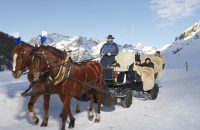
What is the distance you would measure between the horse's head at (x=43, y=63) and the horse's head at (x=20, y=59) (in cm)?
15

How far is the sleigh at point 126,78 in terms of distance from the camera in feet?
44.0

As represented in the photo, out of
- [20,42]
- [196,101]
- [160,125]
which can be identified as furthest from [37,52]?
[196,101]

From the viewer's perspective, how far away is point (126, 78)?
14.4m

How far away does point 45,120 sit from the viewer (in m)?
10.8

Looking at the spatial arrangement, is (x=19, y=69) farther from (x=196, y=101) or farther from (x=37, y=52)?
(x=196, y=101)

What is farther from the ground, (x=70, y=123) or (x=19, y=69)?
(x=19, y=69)

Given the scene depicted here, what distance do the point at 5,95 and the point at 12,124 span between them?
2324 mm

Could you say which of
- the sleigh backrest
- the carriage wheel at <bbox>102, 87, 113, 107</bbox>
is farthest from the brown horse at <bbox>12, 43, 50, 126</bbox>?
the sleigh backrest

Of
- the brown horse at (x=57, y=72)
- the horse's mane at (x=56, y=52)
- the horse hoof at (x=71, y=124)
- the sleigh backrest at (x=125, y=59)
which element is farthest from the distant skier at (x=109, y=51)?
the horse hoof at (x=71, y=124)

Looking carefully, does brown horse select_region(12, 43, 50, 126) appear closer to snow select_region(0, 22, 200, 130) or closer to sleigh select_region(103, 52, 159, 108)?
snow select_region(0, 22, 200, 130)

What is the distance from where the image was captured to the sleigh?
13.4m

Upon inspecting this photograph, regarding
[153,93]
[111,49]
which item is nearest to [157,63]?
[153,93]

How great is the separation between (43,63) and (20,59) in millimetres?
572

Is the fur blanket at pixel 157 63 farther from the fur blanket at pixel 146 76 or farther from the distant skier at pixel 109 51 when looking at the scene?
the distant skier at pixel 109 51
